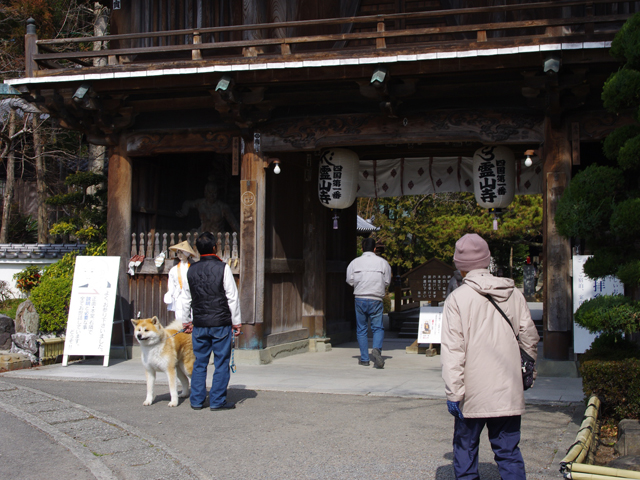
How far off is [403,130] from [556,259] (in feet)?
9.82

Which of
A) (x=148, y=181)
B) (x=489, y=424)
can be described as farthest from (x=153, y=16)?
(x=489, y=424)

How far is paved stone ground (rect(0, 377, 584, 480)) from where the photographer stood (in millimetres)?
4785

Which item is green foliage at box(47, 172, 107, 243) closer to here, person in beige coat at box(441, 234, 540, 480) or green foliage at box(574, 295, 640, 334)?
green foliage at box(574, 295, 640, 334)

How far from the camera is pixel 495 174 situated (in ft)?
35.2

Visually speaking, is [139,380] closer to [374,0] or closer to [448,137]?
→ [448,137]

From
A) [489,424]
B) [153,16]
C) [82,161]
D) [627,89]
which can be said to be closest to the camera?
[489,424]

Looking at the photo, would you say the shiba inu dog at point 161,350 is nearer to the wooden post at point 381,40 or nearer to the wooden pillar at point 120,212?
the wooden pillar at point 120,212

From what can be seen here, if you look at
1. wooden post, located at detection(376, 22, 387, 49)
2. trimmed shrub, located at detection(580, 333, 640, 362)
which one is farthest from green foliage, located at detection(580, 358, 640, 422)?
wooden post, located at detection(376, 22, 387, 49)

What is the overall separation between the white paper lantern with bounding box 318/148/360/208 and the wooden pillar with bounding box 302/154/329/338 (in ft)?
3.57

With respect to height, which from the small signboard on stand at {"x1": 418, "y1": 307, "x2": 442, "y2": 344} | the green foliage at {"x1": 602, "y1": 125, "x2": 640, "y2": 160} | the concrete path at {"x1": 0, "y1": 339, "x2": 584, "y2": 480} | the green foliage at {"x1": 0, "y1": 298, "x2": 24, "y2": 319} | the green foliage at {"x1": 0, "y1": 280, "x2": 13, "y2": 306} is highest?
the green foliage at {"x1": 602, "y1": 125, "x2": 640, "y2": 160}

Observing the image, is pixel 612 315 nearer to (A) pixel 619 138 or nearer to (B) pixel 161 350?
(A) pixel 619 138

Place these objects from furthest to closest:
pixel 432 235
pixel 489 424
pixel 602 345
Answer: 1. pixel 432 235
2. pixel 602 345
3. pixel 489 424

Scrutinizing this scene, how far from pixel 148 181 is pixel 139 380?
4612 millimetres

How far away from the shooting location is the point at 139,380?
8.73 m
